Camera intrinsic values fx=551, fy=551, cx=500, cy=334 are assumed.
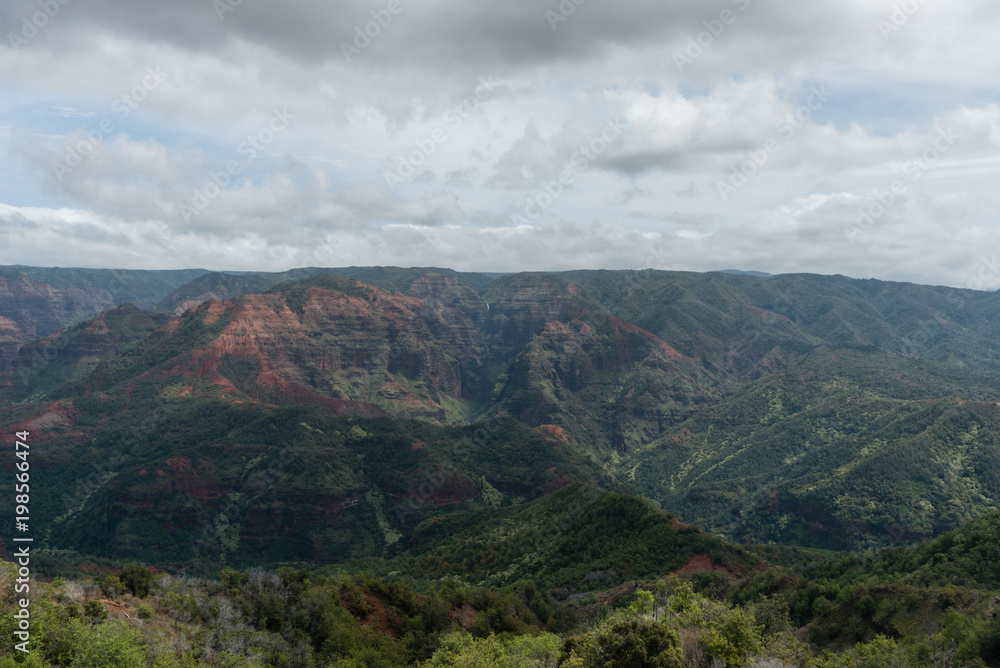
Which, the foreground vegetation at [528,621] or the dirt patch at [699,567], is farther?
the dirt patch at [699,567]

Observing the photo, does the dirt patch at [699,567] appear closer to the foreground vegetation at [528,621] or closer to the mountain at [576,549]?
the mountain at [576,549]

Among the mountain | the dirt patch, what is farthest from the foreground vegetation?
the mountain

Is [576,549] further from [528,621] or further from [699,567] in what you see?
[528,621]

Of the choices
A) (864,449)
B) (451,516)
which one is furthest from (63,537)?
(864,449)

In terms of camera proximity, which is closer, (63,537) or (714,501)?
(63,537)

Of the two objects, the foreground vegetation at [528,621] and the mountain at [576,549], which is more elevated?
the foreground vegetation at [528,621]

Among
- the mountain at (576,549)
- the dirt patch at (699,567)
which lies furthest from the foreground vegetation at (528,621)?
the mountain at (576,549)

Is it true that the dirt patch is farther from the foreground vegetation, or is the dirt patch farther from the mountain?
the foreground vegetation

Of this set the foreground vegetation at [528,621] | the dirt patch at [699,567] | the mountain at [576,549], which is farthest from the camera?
the mountain at [576,549]

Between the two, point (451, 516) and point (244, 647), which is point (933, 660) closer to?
point (244, 647)

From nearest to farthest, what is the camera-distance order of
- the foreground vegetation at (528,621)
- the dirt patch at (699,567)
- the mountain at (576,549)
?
1. the foreground vegetation at (528,621)
2. the dirt patch at (699,567)
3. the mountain at (576,549)

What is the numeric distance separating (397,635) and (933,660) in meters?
49.8

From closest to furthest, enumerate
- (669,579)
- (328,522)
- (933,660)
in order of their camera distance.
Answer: (933,660) → (669,579) → (328,522)

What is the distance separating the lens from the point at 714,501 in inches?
7766
